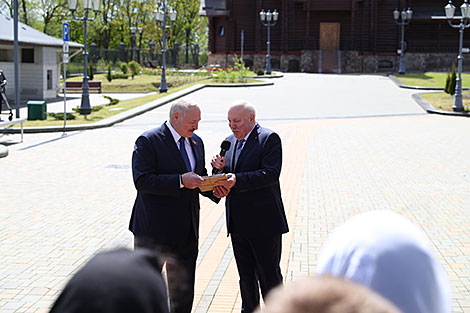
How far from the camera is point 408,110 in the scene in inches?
1104

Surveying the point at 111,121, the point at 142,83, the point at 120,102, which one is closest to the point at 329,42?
the point at 142,83

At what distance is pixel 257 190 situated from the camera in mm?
5656

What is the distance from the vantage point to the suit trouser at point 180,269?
530cm

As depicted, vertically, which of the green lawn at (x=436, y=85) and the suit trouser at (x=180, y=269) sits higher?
the green lawn at (x=436, y=85)

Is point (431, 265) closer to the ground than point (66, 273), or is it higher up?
higher up

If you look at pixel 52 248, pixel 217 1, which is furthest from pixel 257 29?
pixel 52 248

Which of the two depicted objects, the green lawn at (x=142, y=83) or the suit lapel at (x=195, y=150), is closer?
the suit lapel at (x=195, y=150)

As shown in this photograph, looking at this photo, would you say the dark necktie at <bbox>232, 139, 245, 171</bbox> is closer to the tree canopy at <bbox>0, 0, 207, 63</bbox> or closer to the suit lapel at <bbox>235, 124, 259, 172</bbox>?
the suit lapel at <bbox>235, 124, 259, 172</bbox>

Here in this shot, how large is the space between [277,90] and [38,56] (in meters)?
12.5

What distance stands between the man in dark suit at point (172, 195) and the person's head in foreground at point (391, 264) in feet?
10.5

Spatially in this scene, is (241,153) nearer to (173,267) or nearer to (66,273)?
(173,267)

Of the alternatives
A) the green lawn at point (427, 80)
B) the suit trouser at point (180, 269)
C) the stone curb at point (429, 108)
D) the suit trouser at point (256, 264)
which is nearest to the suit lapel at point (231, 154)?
the suit trouser at point (256, 264)

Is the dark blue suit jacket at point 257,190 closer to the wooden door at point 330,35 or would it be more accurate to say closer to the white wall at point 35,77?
the white wall at point 35,77

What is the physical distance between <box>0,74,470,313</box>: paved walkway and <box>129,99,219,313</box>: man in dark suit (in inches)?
19.0
